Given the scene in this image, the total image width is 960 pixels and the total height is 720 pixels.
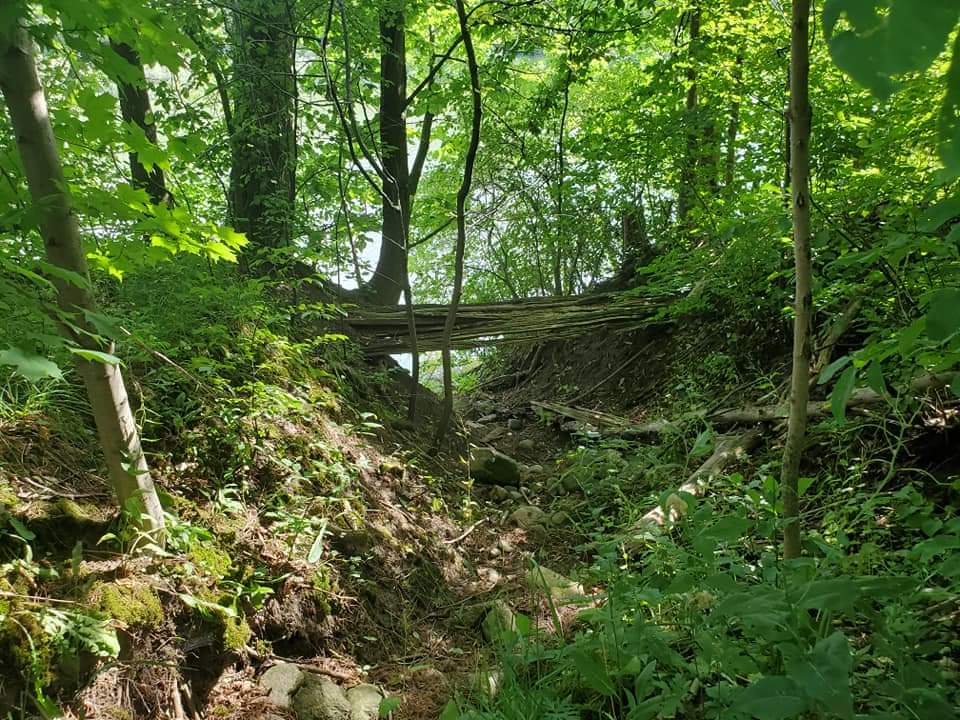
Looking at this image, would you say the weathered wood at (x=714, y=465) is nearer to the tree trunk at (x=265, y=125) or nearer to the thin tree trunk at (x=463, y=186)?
the thin tree trunk at (x=463, y=186)

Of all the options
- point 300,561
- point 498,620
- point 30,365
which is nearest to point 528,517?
point 498,620

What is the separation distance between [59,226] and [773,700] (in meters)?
2.08

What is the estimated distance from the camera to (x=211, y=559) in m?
2.20

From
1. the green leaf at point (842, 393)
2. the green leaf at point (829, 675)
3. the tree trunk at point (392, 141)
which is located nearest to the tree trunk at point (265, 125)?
the tree trunk at point (392, 141)

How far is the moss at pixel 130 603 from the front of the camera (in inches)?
70.3

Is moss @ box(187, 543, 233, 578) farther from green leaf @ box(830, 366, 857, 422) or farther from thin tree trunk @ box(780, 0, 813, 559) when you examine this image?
green leaf @ box(830, 366, 857, 422)

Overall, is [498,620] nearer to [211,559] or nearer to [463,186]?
[211,559]

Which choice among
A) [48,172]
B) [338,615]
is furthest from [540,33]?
[338,615]

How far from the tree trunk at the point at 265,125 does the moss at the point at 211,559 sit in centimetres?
277

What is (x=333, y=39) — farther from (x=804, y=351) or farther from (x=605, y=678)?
(x=605, y=678)

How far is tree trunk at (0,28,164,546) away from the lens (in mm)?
1586

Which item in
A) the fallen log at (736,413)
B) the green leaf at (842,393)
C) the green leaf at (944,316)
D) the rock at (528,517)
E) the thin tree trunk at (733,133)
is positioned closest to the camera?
the green leaf at (944,316)

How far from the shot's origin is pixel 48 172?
5.33ft

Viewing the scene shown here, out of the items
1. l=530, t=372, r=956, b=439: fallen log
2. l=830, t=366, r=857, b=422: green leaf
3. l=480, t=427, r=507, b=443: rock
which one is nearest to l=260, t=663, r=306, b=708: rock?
l=830, t=366, r=857, b=422: green leaf
